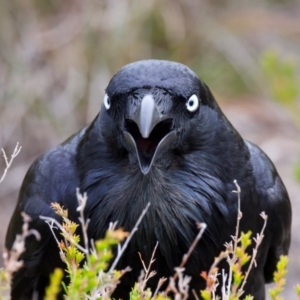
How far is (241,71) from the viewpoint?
26.2 ft

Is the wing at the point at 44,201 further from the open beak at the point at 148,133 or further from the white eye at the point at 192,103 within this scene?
the white eye at the point at 192,103

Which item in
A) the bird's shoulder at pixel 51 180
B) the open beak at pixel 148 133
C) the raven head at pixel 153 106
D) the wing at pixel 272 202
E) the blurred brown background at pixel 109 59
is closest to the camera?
the open beak at pixel 148 133

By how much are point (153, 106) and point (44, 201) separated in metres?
0.86

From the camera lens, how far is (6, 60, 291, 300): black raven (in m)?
2.79

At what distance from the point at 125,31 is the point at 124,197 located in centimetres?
449

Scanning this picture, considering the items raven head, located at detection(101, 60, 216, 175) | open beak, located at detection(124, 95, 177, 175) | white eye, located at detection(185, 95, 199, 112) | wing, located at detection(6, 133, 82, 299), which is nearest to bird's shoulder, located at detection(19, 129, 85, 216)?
wing, located at detection(6, 133, 82, 299)

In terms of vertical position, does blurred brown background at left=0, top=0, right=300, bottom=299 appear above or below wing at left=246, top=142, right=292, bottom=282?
above

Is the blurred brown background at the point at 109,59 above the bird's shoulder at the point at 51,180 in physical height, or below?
above

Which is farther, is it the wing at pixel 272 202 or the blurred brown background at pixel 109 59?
the blurred brown background at pixel 109 59

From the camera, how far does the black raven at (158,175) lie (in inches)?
110

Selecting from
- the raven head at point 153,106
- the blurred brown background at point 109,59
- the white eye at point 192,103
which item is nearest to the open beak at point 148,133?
the raven head at point 153,106

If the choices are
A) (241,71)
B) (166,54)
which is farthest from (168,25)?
(241,71)

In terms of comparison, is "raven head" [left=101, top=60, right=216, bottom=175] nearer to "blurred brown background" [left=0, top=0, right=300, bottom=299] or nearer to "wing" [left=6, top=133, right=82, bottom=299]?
"wing" [left=6, top=133, right=82, bottom=299]

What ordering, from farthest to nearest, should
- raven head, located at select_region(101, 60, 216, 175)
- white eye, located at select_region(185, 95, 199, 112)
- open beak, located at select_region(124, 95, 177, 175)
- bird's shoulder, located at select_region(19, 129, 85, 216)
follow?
1. bird's shoulder, located at select_region(19, 129, 85, 216)
2. white eye, located at select_region(185, 95, 199, 112)
3. raven head, located at select_region(101, 60, 216, 175)
4. open beak, located at select_region(124, 95, 177, 175)
